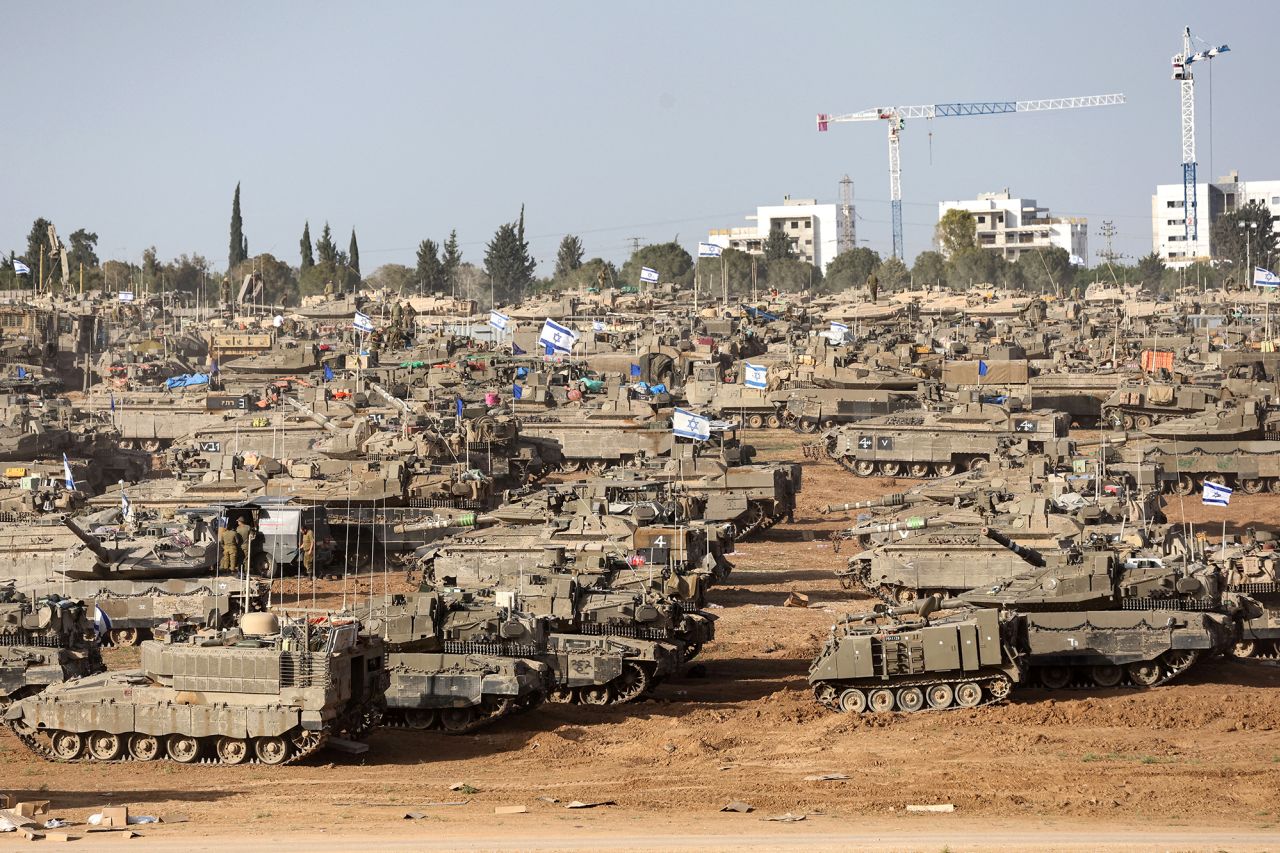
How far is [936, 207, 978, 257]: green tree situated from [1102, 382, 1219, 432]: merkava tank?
10655 centimetres

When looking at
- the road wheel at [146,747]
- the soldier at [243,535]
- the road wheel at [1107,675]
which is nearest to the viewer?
the road wheel at [146,747]

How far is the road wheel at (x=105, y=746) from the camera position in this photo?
80.4 ft

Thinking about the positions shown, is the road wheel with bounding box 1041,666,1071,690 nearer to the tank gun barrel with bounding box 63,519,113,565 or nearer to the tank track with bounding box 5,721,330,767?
the tank track with bounding box 5,721,330,767

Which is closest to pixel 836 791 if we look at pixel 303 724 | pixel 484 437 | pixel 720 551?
pixel 303 724

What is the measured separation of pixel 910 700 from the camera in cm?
2736

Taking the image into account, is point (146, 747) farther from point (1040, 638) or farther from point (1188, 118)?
point (1188, 118)

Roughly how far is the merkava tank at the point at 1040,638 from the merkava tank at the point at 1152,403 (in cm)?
3477

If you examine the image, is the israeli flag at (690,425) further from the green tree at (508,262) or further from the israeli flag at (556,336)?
the green tree at (508,262)

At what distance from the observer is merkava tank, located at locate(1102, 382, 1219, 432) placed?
2525 inches

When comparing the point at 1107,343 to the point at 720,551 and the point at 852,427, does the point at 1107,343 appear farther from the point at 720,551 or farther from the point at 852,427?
the point at 720,551

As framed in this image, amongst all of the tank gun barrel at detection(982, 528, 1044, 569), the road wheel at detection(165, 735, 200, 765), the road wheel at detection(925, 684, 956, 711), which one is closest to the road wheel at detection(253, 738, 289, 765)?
the road wheel at detection(165, 735, 200, 765)

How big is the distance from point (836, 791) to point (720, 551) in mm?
16052

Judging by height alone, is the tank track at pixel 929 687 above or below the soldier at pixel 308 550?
below

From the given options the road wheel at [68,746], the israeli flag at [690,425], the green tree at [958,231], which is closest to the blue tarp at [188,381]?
the israeli flag at [690,425]
